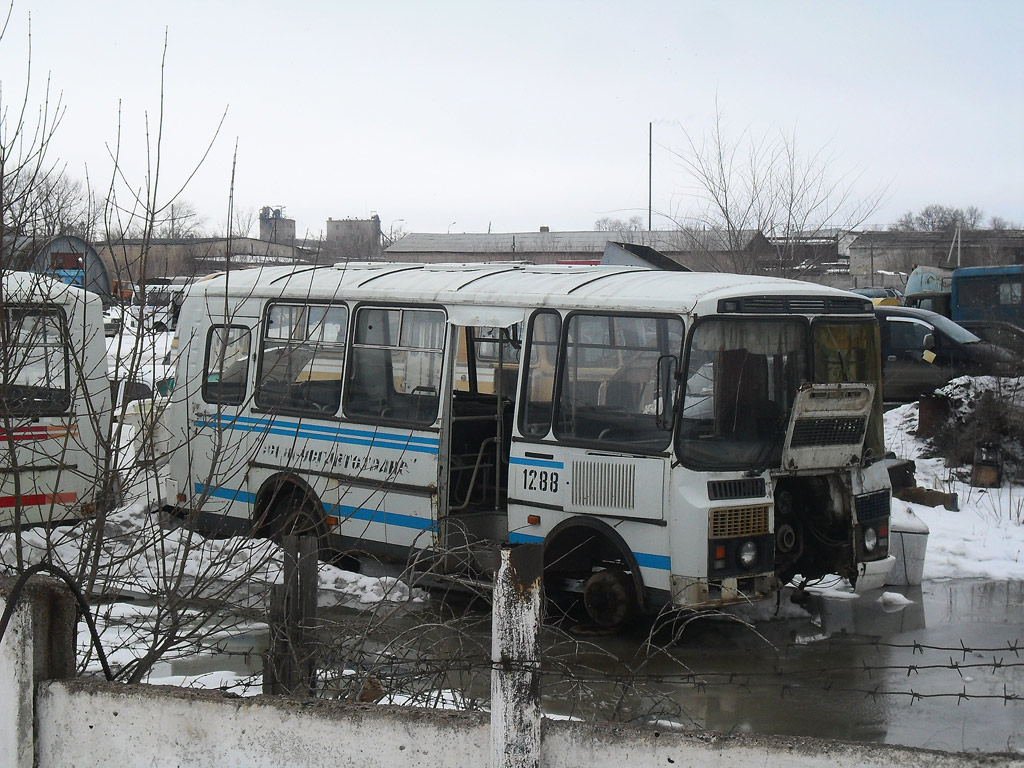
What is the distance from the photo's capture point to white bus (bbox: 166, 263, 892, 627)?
24.6 feet

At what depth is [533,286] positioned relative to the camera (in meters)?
8.55

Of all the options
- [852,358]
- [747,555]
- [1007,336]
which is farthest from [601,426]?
[1007,336]

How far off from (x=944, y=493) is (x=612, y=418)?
5849 mm

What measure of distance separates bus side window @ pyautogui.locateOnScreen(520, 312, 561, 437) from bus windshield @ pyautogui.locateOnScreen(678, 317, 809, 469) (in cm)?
117

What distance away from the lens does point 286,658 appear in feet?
17.5

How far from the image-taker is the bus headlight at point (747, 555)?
7477mm

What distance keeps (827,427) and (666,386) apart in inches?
50.2

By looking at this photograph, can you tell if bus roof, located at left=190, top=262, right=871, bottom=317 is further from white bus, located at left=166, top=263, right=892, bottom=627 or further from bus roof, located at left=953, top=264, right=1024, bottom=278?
bus roof, located at left=953, top=264, right=1024, bottom=278

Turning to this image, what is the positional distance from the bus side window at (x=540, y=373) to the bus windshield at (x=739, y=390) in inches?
46.0

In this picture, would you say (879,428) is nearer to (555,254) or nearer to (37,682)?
(37,682)

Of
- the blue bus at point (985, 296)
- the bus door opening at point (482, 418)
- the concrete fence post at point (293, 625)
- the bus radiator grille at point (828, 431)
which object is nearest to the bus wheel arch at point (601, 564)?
the bus door opening at point (482, 418)

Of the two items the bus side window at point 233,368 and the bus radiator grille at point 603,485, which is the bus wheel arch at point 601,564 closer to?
the bus radiator grille at point 603,485

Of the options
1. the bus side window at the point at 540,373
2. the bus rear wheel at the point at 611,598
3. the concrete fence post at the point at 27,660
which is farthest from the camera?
the bus side window at the point at 540,373

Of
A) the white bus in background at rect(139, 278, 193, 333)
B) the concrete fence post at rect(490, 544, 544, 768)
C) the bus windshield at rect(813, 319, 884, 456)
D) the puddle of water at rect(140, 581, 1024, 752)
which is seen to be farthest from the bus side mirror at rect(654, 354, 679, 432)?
the concrete fence post at rect(490, 544, 544, 768)
